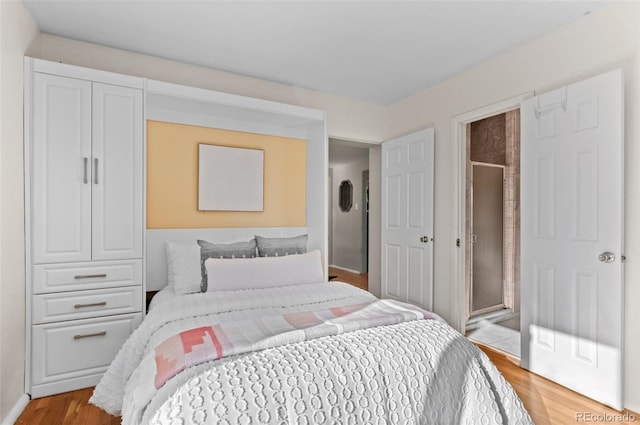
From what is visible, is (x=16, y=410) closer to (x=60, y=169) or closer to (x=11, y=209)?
(x=11, y=209)

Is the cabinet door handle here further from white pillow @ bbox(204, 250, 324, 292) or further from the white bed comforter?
the white bed comforter

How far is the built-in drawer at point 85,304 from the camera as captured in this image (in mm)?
2307

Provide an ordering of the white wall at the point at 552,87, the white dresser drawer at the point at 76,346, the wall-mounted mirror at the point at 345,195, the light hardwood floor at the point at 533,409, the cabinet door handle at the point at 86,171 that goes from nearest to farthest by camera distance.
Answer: the light hardwood floor at the point at 533,409 < the white wall at the point at 552,87 < the white dresser drawer at the point at 76,346 < the cabinet door handle at the point at 86,171 < the wall-mounted mirror at the point at 345,195

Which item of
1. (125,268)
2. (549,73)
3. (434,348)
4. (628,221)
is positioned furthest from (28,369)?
(549,73)

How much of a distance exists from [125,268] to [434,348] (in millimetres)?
2224

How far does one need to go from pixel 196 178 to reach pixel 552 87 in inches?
122

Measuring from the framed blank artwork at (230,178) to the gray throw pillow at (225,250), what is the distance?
0.46 meters

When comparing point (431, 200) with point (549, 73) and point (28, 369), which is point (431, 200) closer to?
point (549, 73)

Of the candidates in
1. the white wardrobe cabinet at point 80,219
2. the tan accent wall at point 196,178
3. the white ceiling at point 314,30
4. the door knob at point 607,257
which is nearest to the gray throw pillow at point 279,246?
the tan accent wall at point 196,178

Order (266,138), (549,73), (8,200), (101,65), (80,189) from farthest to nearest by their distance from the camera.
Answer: (266,138) < (101,65) < (549,73) < (80,189) < (8,200)

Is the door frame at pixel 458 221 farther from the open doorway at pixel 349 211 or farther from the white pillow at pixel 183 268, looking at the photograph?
the open doorway at pixel 349 211

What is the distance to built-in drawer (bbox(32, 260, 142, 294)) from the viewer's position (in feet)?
7.57

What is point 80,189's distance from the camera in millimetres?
2422

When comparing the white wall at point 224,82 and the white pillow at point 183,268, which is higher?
the white wall at point 224,82
